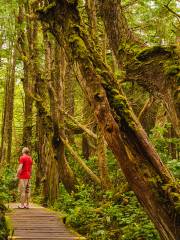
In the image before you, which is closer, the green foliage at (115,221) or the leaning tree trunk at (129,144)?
the leaning tree trunk at (129,144)

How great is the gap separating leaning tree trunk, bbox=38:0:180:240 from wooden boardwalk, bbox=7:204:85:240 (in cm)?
403

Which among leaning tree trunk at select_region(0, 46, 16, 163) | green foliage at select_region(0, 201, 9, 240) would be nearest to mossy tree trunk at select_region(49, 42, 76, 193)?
green foliage at select_region(0, 201, 9, 240)

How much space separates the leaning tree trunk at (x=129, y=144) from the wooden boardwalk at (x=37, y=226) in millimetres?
4028

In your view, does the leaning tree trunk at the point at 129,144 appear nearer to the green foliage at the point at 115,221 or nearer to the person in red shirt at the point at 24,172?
the green foliage at the point at 115,221

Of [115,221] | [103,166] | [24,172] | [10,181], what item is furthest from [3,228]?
[10,181]

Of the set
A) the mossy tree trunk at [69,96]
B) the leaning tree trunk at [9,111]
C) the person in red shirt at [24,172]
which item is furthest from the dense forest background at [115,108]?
the leaning tree trunk at [9,111]

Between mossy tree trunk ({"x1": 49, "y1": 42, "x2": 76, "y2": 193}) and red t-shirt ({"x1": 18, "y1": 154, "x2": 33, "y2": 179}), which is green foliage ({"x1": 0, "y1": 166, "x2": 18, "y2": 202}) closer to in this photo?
mossy tree trunk ({"x1": 49, "y1": 42, "x2": 76, "y2": 193})

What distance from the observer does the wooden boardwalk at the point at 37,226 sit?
9.41 m

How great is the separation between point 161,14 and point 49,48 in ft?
13.9

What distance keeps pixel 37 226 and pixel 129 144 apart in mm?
5553

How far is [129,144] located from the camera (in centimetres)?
576

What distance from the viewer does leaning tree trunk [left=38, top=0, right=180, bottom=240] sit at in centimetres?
561

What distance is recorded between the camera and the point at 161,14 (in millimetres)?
16203

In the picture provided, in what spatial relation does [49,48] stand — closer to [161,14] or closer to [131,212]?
[161,14]
